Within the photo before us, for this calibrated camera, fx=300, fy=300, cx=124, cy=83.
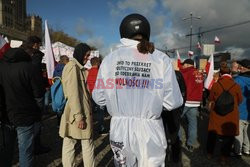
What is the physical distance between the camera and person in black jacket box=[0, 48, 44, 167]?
3.61 meters

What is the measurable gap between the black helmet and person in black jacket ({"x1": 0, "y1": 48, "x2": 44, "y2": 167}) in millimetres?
1643

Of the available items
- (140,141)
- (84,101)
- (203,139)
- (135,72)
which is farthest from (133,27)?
(203,139)

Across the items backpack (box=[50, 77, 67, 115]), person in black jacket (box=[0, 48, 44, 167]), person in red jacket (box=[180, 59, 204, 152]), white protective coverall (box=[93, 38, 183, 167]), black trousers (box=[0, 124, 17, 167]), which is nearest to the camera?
white protective coverall (box=[93, 38, 183, 167])

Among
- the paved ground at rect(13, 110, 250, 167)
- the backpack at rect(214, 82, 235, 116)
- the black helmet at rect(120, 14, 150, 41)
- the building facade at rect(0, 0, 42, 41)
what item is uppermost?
the building facade at rect(0, 0, 42, 41)

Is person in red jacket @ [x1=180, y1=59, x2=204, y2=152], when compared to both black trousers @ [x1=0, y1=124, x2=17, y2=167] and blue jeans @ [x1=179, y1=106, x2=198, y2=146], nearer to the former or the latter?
blue jeans @ [x1=179, y1=106, x2=198, y2=146]

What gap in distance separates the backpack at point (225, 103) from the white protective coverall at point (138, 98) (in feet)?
10.2

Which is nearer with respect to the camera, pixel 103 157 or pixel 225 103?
pixel 225 103

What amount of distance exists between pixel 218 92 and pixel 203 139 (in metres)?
2.13

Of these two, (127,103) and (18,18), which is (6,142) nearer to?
(127,103)

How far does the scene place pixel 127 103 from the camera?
240 centimetres

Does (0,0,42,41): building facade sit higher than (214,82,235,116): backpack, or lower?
higher

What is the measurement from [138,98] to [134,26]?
58 centimetres

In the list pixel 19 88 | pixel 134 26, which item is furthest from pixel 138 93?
pixel 19 88

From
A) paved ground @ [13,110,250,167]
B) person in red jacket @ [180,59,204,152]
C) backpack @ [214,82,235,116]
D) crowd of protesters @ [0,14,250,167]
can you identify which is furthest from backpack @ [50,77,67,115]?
person in red jacket @ [180,59,204,152]
